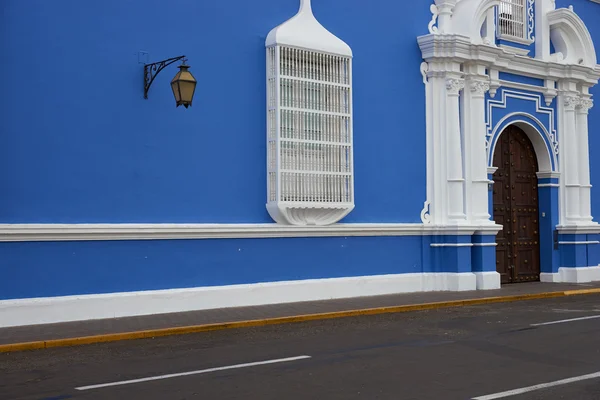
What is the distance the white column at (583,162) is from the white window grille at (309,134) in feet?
22.2

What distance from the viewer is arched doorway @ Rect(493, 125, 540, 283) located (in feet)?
58.3

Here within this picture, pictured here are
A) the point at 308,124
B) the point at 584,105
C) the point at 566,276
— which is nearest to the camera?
the point at 308,124

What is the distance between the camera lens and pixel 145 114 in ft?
41.5

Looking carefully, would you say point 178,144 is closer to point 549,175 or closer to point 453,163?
point 453,163

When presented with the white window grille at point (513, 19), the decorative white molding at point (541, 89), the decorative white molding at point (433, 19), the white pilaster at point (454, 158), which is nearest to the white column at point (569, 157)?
the decorative white molding at point (541, 89)

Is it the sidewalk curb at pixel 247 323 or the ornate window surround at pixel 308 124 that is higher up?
Answer: the ornate window surround at pixel 308 124

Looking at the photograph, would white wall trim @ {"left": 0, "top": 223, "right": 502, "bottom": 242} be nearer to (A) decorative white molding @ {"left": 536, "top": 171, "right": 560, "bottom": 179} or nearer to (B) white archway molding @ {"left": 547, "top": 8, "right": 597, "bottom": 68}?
(A) decorative white molding @ {"left": 536, "top": 171, "right": 560, "bottom": 179}

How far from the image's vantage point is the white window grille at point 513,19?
1786cm

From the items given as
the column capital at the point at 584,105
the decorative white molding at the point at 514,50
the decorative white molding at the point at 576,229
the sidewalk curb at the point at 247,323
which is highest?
the decorative white molding at the point at 514,50

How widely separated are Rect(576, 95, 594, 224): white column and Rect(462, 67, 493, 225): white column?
11.0 feet

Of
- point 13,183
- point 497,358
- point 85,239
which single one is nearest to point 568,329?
point 497,358

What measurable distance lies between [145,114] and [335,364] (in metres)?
5.83

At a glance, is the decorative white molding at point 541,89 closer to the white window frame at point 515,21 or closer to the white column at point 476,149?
the white window frame at point 515,21

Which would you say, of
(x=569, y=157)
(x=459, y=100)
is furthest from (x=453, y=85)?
(x=569, y=157)
